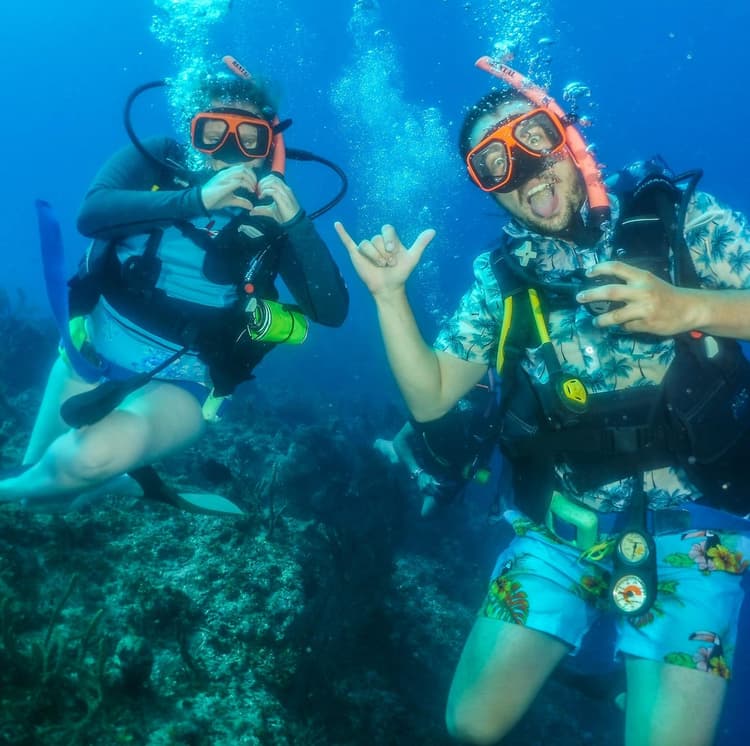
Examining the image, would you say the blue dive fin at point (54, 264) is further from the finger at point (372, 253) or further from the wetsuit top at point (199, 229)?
the finger at point (372, 253)

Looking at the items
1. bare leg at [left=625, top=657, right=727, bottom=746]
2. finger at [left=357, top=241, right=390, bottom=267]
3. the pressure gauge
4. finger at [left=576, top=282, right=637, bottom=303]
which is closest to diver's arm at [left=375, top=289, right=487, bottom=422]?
finger at [left=357, top=241, right=390, bottom=267]

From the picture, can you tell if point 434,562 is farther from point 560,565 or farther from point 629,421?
A: point 629,421

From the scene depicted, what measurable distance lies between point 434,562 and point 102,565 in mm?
4690

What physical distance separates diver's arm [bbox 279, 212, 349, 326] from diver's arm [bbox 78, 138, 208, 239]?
633mm

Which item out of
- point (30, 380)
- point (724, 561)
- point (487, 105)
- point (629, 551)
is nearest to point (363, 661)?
point (629, 551)

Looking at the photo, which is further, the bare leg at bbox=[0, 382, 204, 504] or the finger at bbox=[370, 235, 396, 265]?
the bare leg at bbox=[0, 382, 204, 504]

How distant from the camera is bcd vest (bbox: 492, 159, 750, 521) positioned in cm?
261

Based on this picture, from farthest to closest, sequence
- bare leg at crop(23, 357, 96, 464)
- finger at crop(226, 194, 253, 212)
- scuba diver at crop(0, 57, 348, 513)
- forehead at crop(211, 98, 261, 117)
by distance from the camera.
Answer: bare leg at crop(23, 357, 96, 464) < forehead at crop(211, 98, 261, 117) < scuba diver at crop(0, 57, 348, 513) < finger at crop(226, 194, 253, 212)

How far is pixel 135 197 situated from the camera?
3105mm

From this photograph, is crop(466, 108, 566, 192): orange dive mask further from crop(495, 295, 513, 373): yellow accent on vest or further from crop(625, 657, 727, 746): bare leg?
crop(625, 657, 727, 746): bare leg

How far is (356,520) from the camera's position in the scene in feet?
22.4

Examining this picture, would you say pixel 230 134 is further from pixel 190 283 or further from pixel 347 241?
pixel 347 241

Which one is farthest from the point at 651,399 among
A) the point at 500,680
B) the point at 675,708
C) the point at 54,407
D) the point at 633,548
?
the point at 54,407

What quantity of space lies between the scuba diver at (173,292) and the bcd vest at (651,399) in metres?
1.50
